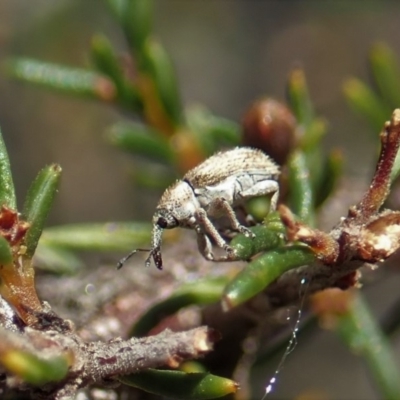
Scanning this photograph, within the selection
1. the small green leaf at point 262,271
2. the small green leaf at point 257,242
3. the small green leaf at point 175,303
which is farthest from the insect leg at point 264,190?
the small green leaf at point 262,271

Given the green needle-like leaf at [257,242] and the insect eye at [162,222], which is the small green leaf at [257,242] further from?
the insect eye at [162,222]

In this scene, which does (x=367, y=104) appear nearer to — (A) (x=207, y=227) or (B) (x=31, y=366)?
(A) (x=207, y=227)

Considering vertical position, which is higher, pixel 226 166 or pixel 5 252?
pixel 226 166

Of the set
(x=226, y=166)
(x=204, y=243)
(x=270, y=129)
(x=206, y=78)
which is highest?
(x=206, y=78)

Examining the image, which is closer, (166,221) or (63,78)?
(166,221)

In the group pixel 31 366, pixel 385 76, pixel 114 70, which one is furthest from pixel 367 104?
pixel 31 366

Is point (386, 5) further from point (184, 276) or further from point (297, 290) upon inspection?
point (297, 290)

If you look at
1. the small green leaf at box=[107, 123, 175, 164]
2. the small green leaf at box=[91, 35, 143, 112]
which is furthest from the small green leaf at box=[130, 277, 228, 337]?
the small green leaf at box=[91, 35, 143, 112]
